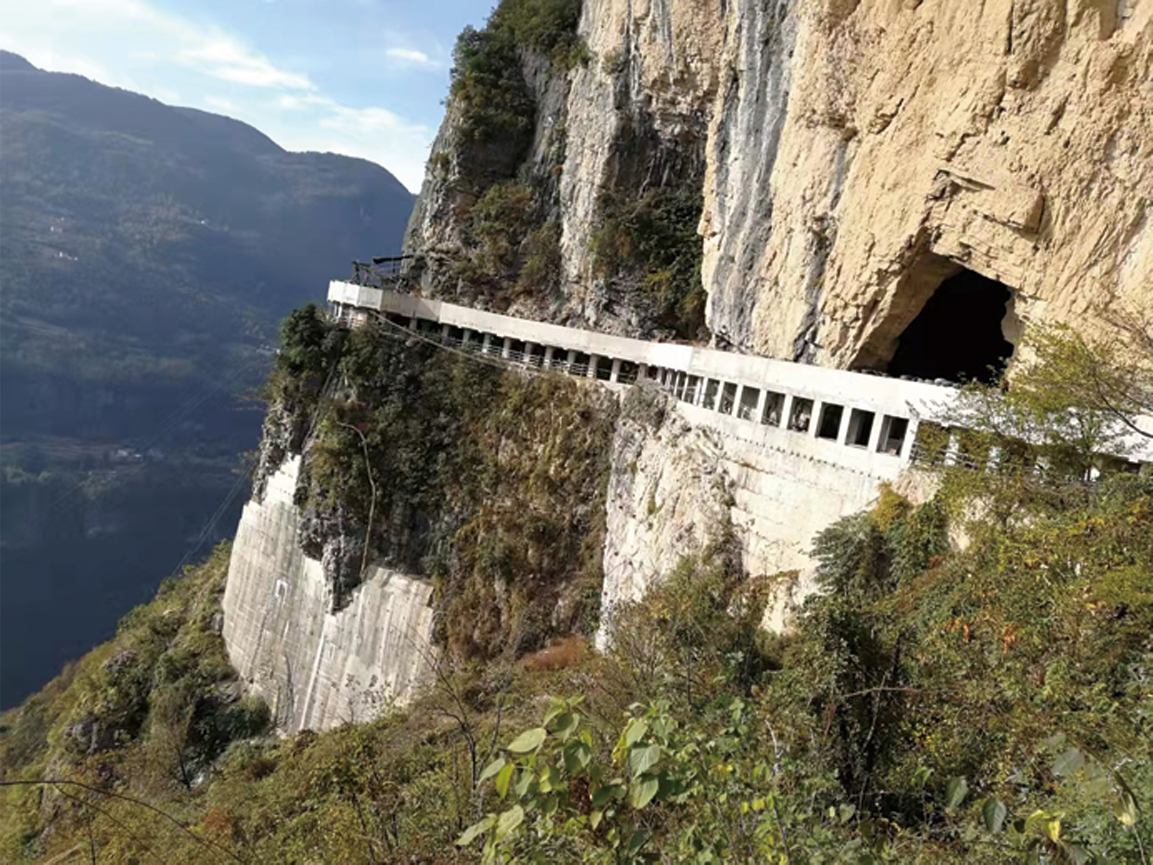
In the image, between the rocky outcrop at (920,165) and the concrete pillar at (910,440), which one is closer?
the rocky outcrop at (920,165)

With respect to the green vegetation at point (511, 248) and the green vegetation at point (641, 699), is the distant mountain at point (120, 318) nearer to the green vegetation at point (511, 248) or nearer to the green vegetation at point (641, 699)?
the green vegetation at point (511, 248)

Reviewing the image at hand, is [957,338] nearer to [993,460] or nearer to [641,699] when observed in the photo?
[993,460]

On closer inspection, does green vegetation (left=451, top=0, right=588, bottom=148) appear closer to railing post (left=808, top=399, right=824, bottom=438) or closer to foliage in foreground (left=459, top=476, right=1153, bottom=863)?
railing post (left=808, top=399, right=824, bottom=438)

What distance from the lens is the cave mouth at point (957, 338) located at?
19.5 meters

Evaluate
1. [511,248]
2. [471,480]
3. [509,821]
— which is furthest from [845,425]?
[511,248]

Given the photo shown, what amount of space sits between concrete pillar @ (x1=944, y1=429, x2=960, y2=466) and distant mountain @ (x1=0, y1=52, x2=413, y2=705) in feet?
232

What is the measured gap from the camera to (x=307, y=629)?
26.8 metres

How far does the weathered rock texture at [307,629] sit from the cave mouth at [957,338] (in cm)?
1737

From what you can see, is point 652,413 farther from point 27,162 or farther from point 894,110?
point 27,162

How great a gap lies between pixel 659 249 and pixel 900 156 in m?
12.7

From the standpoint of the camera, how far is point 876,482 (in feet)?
43.9

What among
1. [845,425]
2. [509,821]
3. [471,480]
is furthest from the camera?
[471,480]

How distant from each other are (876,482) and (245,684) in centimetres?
2619

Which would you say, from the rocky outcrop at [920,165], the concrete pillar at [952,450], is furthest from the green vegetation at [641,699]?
the rocky outcrop at [920,165]
